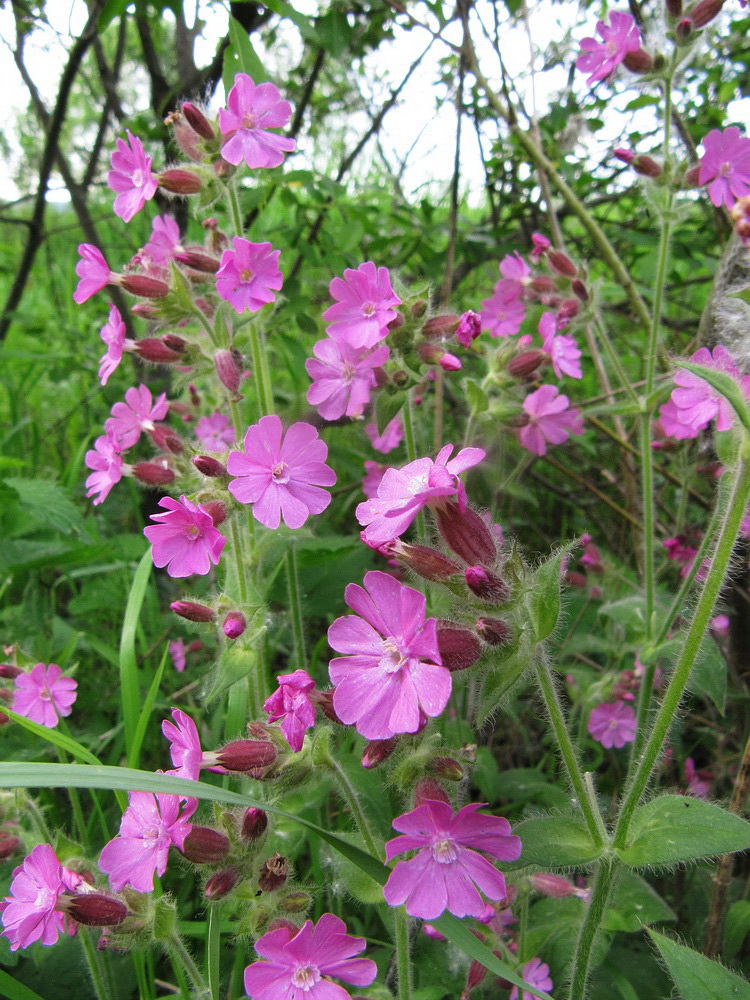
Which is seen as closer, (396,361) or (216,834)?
(216,834)

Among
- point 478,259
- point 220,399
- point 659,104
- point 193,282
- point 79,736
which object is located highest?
point 659,104

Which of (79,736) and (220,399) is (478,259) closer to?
(220,399)

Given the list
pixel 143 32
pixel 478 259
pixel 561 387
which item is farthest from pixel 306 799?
pixel 143 32

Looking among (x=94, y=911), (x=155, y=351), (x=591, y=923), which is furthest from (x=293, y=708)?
(x=155, y=351)

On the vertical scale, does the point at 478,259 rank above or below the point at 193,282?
above

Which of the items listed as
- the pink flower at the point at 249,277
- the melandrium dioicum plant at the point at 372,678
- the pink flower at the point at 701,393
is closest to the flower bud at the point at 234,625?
the melandrium dioicum plant at the point at 372,678

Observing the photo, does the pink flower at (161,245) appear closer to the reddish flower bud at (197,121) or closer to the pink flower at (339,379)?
the reddish flower bud at (197,121)
